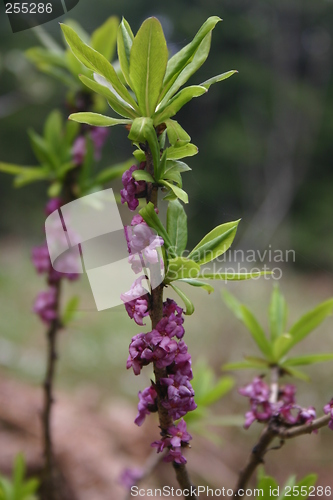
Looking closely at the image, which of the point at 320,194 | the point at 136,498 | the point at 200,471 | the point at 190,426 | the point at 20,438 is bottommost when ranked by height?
the point at 200,471

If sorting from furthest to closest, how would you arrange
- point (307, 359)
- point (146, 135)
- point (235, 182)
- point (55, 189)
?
point (235, 182), point (55, 189), point (307, 359), point (146, 135)

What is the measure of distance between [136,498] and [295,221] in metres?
4.97

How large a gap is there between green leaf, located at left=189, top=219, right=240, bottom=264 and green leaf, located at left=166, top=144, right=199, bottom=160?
0.09 metres

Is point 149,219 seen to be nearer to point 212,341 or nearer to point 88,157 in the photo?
point 88,157

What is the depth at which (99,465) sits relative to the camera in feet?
4.94

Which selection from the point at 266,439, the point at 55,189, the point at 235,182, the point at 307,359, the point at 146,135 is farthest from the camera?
the point at 235,182

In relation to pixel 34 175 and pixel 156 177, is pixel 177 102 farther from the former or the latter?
pixel 34 175

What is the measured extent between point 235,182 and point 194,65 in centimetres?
384

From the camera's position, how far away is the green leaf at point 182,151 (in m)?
0.43

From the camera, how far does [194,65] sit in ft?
1.39

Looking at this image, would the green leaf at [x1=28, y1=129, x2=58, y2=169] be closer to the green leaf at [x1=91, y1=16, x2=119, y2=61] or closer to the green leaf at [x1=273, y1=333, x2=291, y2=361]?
the green leaf at [x1=91, y1=16, x2=119, y2=61]

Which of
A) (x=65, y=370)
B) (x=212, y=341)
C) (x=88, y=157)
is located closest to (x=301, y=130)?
(x=212, y=341)

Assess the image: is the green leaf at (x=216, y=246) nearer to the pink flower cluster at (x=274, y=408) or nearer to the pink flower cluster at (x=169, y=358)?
the pink flower cluster at (x=169, y=358)

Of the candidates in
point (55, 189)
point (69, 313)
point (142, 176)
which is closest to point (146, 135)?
point (142, 176)
